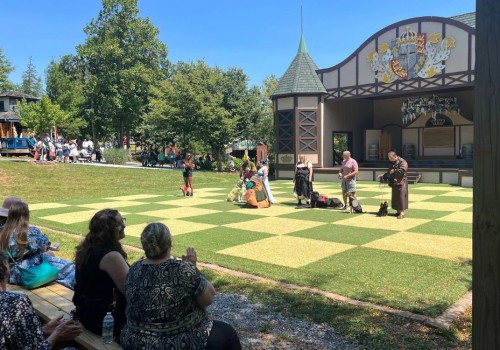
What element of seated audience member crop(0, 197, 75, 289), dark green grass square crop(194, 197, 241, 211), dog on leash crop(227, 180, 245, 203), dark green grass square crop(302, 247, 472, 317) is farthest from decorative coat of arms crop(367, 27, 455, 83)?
seated audience member crop(0, 197, 75, 289)

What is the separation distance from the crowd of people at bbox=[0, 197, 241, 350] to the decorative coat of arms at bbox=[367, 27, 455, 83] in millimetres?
21946

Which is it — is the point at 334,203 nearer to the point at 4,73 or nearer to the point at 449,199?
the point at 449,199

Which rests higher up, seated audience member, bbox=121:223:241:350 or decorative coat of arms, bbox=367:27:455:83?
decorative coat of arms, bbox=367:27:455:83

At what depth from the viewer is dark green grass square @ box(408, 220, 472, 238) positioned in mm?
9195

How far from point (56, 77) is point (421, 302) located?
5065 centimetres

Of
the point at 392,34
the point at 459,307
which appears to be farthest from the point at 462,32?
the point at 459,307

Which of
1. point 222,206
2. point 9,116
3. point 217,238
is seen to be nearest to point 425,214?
point 222,206

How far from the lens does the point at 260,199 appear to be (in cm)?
1366

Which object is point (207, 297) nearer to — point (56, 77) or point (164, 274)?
point (164, 274)

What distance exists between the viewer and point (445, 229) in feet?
31.8

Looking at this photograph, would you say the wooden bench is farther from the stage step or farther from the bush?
the bush

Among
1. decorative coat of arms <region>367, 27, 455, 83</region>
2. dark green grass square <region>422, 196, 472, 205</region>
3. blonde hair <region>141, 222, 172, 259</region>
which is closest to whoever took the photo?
blonde hair <region>141, 222, 172, 259</region>

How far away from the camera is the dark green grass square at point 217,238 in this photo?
8.38 meters

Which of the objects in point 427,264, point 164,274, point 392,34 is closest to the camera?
point 164,274
